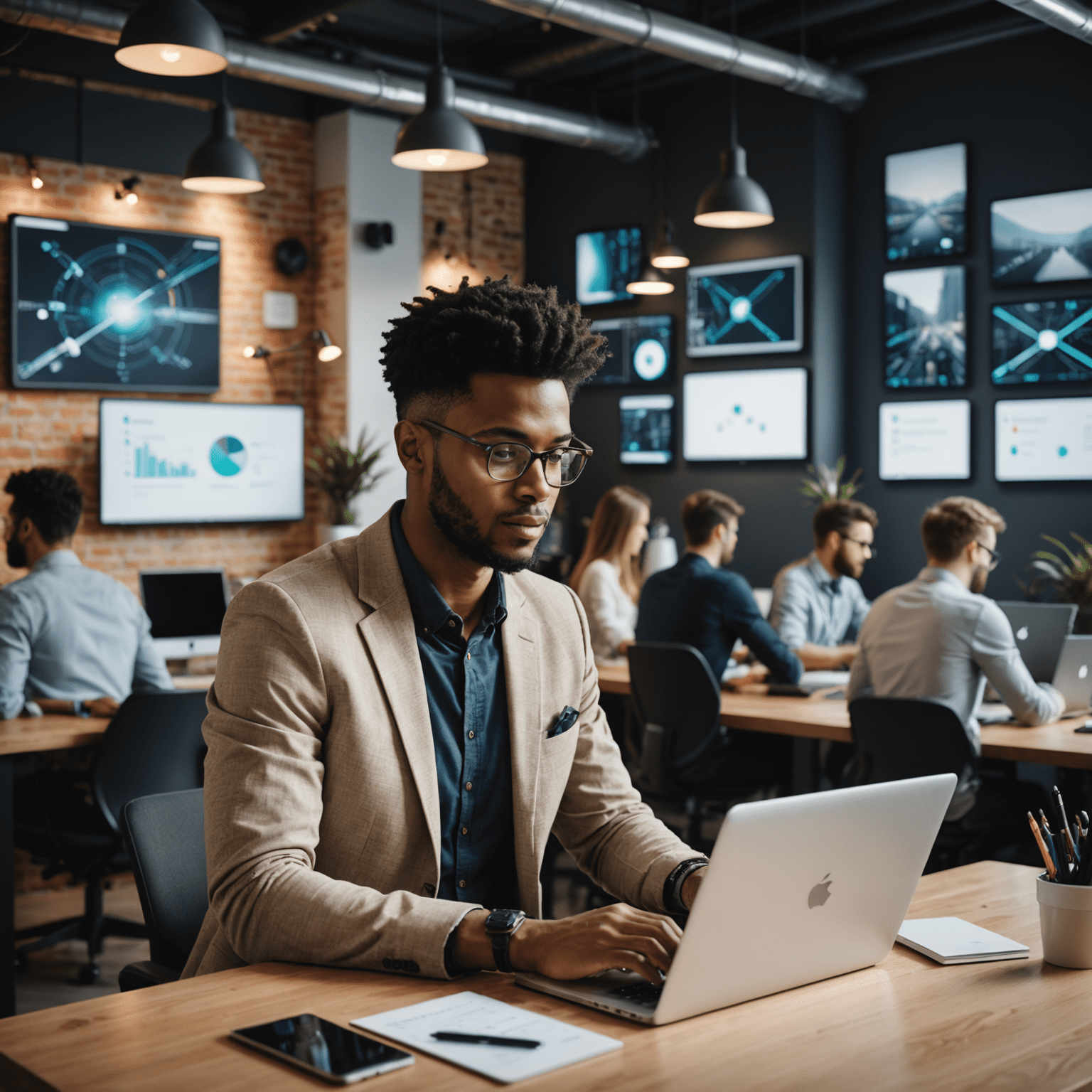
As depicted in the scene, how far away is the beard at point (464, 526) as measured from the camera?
1693 millimetres

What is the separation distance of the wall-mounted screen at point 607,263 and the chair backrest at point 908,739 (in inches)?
169

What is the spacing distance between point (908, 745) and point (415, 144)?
8.94 feet

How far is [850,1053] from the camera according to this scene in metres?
1.25

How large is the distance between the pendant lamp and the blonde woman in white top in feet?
5.11

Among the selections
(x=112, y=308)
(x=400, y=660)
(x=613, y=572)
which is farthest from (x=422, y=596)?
(x=112, y=308)

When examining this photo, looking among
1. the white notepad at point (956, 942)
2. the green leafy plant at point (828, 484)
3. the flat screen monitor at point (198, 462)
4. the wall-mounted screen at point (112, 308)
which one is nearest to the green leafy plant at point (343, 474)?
the flat screen monitor at point (198, 462)

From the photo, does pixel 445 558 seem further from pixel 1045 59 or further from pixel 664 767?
pixel 1045 59

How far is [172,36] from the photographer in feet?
12.6

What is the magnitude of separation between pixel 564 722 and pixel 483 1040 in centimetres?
65

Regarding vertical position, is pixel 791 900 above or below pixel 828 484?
below

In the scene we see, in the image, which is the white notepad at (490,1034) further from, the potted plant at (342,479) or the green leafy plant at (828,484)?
the potted plant at (342,479)

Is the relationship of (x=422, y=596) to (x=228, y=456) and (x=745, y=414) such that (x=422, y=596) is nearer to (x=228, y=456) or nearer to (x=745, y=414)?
(x=228, y=456)

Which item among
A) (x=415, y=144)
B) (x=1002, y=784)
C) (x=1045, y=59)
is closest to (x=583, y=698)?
(x=1002, y=784)

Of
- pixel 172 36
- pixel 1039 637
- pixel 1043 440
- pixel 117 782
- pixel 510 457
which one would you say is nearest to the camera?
pixel 510 457
